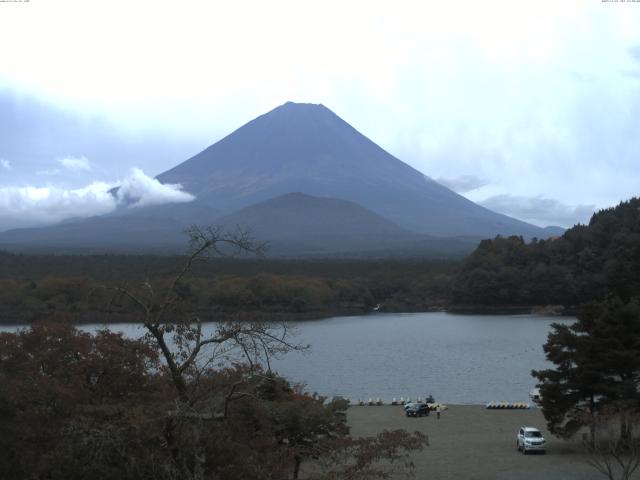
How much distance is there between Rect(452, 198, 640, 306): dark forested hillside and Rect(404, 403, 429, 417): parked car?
4028 cm

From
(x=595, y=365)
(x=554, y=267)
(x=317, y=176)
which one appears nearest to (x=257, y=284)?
(x=554, y=267)

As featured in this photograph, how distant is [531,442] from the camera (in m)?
14.8

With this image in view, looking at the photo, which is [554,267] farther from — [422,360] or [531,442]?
[531,442]

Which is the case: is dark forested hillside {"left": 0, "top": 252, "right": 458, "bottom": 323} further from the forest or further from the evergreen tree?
the evergreen tree

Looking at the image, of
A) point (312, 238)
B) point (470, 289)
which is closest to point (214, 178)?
point (312, 238)

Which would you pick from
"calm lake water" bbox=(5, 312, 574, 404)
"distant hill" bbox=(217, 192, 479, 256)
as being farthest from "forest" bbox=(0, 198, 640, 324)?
"distant hill" bbox=(217, 192, 479, 256)

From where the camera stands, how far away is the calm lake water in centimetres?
2589

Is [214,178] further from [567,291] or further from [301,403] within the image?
[301,403]

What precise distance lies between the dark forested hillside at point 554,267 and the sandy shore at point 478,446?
40.3m

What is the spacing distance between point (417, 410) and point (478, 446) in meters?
4.88

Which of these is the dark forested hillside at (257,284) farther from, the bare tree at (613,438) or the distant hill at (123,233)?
the distant hill at (123,233)

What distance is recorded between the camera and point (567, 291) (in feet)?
200

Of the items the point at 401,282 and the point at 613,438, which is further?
the point at 401,282

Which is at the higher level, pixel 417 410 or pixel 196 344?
pixel 196 344
